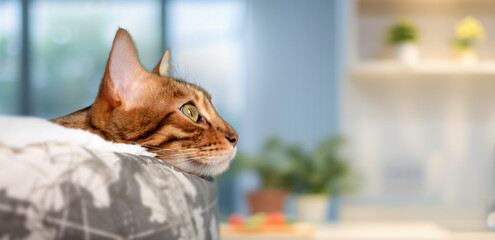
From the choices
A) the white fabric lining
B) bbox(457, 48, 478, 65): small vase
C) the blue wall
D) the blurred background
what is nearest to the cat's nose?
the white fabric lining

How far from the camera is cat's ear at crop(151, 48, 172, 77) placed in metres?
0.68

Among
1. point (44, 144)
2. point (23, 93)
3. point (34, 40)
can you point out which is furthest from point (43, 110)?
point (44, 144)

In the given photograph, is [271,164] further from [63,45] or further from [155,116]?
[63,45]

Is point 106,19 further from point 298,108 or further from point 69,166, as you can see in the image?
point 69,166

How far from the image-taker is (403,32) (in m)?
2.38

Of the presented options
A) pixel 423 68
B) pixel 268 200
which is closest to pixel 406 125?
pixel 423 68

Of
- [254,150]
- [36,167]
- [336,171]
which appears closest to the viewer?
[36,167]

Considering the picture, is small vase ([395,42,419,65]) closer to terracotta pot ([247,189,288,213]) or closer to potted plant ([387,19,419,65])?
potted plant ([387,19,419,65])

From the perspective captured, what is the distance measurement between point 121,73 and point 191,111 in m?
0.11

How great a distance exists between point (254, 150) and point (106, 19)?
173 cm

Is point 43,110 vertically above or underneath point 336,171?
underneath

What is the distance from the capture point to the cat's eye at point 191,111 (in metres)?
0.60

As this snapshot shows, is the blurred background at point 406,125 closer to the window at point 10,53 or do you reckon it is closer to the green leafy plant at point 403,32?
the green leafy plant at point 403,32

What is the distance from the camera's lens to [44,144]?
→ 0.99ft
